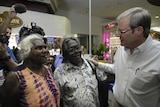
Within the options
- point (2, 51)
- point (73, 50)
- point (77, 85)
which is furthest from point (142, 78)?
point (2, 51)

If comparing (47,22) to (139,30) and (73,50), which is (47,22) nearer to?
(73,50)

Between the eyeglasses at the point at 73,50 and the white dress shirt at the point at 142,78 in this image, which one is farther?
the eyeglasses at the point at 73,50

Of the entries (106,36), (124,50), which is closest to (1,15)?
(124,50)

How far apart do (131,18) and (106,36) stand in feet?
34.1

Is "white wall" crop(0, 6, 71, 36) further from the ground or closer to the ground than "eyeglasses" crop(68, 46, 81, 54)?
further from the ground

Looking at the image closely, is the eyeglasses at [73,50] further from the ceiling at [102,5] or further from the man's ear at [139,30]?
the ceiling at [102,5]

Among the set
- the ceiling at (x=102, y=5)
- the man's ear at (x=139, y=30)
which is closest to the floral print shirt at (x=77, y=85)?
the man's ear at (x=139, y=30)

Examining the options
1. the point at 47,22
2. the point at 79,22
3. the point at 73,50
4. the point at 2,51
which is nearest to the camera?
the point at 2,51

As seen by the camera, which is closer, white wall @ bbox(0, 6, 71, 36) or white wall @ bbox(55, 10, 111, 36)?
white wall @ bbox(0, 6, 71, 36)

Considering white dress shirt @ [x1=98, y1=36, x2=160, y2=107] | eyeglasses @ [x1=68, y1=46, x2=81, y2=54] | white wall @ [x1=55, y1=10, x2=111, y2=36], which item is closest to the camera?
white dress shirt @ [x1=98, y1=36, x2=160, y2=107]

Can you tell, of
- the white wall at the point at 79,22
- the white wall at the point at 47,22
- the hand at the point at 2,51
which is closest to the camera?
the hand at the point at 2,51

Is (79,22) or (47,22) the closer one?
(47,22)

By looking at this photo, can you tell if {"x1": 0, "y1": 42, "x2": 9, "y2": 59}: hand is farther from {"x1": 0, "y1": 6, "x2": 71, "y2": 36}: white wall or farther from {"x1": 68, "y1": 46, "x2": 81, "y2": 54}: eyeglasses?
{"x1": 0, "y1": 6, "x2": 71, "y2": 36}: white wall

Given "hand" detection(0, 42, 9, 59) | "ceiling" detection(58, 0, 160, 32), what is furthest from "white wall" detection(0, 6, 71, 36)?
"hand" detection(0, 42, 9, 59)
